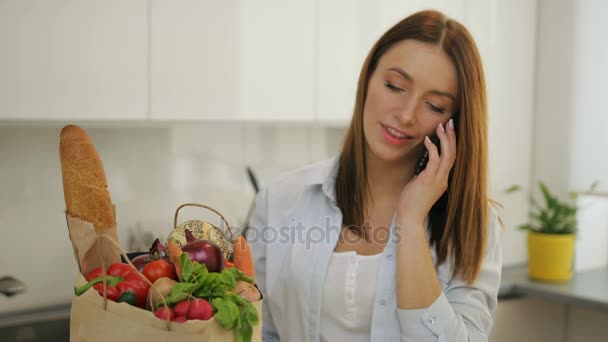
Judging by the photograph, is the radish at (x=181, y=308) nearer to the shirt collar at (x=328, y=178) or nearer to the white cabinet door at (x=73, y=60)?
the shirt collar at (x=328, y=178)

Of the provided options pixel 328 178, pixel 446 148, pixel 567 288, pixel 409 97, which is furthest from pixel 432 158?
pixel 567 288

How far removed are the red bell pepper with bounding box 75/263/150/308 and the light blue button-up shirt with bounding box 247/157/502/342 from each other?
2.02 ft

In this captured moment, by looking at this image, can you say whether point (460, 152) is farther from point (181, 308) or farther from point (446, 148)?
point (181, 308)

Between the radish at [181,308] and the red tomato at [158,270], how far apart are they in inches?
2.2

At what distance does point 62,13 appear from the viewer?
1693mm

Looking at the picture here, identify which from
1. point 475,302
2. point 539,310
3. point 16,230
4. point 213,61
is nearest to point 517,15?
point 539,310

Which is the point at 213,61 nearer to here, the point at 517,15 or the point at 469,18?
the point at 469,18

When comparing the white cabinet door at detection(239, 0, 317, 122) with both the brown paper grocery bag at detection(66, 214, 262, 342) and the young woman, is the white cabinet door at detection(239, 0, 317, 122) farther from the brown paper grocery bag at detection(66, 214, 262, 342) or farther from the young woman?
the brown paper grocery bag at detection(66, 214, 262, 342)

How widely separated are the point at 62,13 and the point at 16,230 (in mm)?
687

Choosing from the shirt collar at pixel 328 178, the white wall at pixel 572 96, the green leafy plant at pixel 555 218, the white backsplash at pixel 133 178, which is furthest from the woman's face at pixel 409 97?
the white wall at pixel 572 96

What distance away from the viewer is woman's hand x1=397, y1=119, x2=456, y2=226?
1.38m

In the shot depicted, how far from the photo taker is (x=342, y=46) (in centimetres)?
231

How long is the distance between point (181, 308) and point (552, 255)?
7.38 ft

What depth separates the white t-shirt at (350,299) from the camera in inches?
55.1
